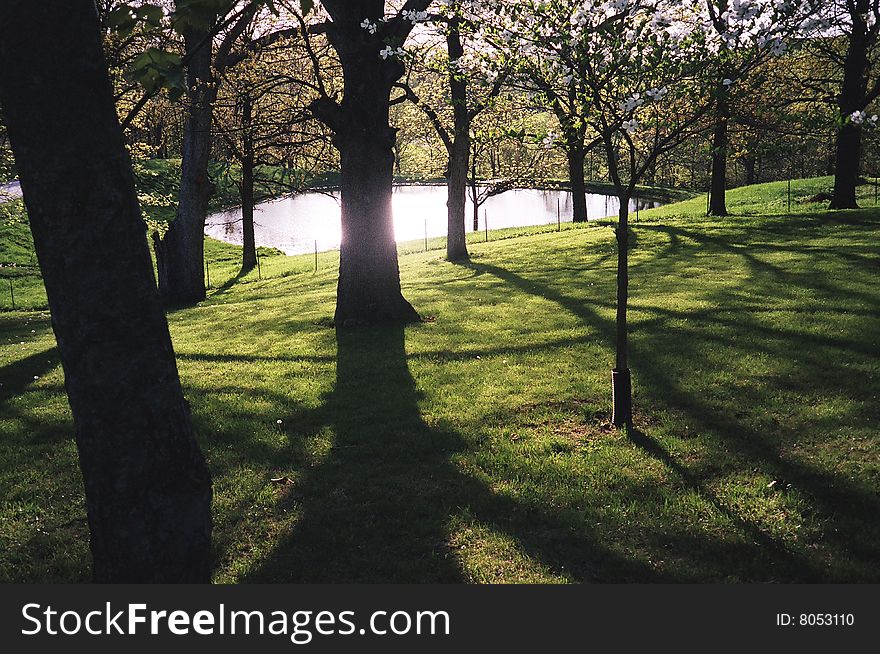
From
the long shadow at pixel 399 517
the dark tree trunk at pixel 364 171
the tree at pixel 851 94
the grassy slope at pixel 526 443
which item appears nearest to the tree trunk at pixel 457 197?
the grassy slope at pixel 526 443

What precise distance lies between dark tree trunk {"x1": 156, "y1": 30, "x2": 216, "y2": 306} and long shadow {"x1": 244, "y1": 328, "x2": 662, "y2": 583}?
12.2m

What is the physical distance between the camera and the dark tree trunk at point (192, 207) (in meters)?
16.8

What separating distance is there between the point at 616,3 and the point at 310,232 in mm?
38897

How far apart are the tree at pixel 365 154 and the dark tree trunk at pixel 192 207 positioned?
7143mm

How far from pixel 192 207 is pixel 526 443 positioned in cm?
1406

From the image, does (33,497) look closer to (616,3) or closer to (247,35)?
(616,3)

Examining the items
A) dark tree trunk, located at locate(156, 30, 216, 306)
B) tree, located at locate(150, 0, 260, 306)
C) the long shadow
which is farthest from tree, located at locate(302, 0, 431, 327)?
dark tree trunk, located at locate(156, 30, 216, 306)

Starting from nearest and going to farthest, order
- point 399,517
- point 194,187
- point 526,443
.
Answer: point 399,517, point 526,443, point 194,187

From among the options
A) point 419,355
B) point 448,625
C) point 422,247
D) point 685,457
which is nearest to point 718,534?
point 685,457

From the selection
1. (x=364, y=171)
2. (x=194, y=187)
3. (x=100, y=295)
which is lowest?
(x=100, y=295)

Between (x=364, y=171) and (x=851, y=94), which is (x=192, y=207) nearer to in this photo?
(x=364, y=171)

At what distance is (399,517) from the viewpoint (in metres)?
4.99

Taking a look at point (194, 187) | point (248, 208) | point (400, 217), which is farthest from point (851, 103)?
point (400, 217)

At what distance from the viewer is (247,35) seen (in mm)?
17875
